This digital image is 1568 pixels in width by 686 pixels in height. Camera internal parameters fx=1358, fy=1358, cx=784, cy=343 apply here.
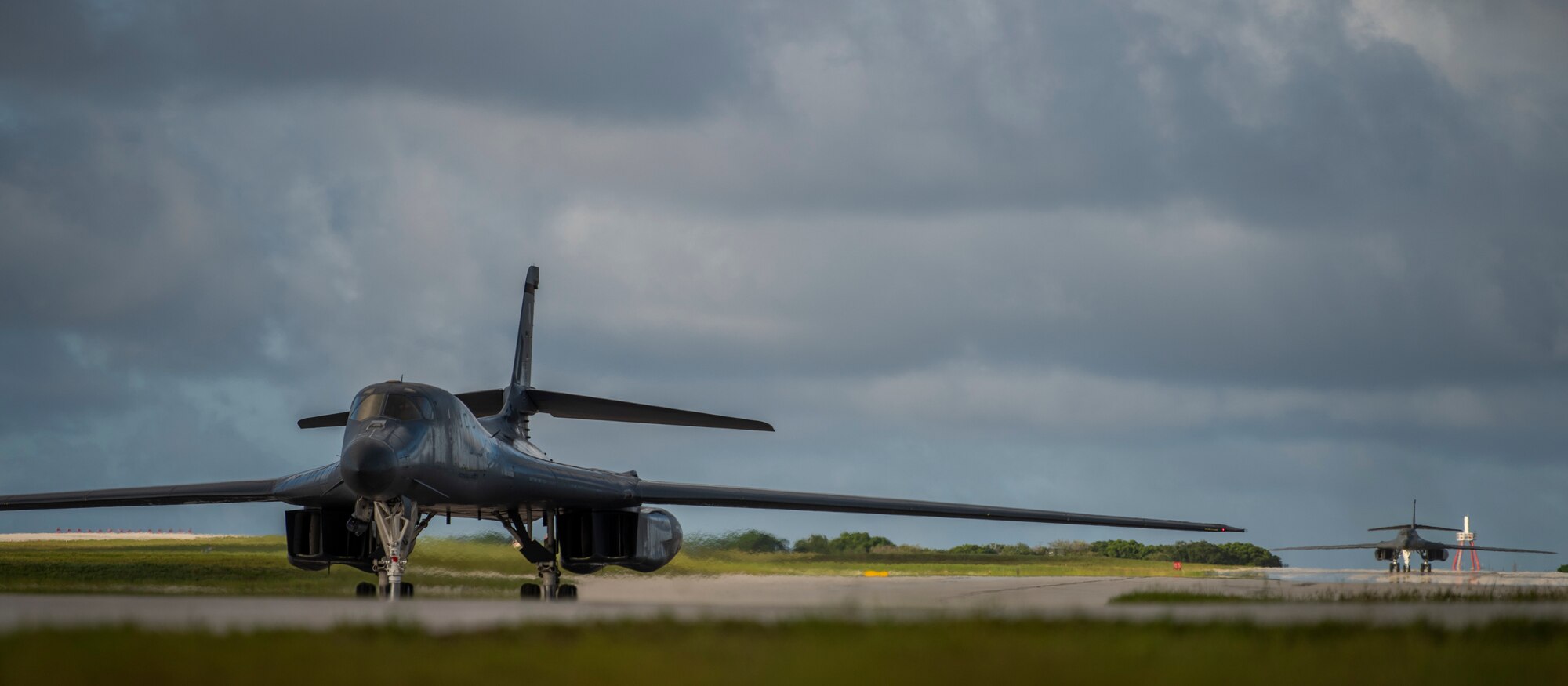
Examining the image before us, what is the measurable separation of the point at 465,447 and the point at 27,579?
42.2 feet

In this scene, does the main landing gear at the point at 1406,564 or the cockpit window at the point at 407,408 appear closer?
the cockpit window at the point at 407,408

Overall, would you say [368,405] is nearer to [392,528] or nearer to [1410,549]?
[392,528]

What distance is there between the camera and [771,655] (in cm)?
696

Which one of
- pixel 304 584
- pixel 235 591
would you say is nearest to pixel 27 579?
pixel 304 584

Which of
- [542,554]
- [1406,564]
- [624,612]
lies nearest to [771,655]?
[624,612]

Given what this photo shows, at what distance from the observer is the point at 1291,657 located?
290 inches

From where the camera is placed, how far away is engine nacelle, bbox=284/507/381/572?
20281mm

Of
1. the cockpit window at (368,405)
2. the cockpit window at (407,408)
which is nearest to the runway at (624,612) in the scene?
the cockpit window at (368,405)

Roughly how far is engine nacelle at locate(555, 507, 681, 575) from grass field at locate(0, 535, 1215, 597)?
1.33m

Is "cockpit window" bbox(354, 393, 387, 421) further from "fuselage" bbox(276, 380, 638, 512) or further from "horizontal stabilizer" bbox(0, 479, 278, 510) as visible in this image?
"horizontal stabilizer" bbox(0, 479, 278, 510)

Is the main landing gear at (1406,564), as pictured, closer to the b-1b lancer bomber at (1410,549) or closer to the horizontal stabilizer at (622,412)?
the b-1b lancer bomber at (1410,549)

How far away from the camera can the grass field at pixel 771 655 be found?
610 cm

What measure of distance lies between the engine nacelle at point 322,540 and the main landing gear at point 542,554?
2.40 meters

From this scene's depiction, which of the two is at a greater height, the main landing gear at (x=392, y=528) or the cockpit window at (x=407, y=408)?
the cockpit window at (x=407, y=408)
